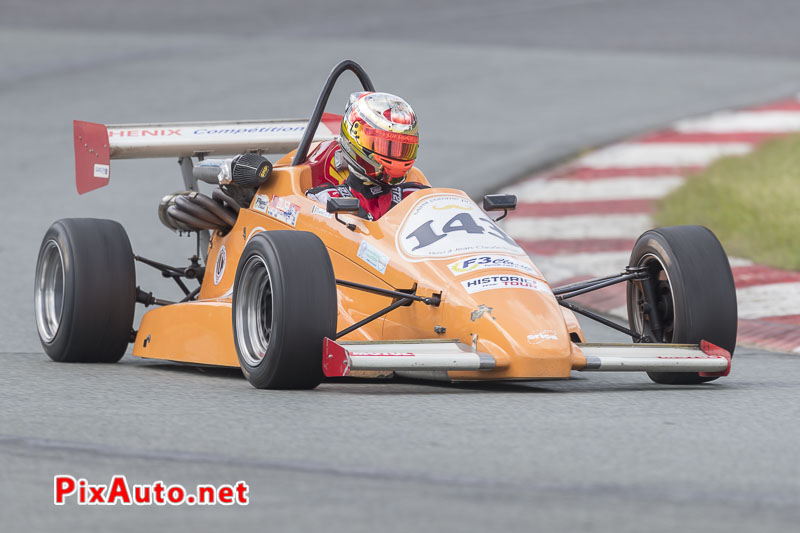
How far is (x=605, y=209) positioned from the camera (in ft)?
37.6

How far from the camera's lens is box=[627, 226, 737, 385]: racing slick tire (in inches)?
243

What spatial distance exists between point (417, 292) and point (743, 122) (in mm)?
9756

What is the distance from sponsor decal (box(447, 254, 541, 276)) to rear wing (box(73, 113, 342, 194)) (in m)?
2.29

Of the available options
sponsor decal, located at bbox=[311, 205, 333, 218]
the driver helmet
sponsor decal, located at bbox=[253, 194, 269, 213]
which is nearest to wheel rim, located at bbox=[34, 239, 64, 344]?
sponsor decal, located at bbox=[253, 194, 269, 213]

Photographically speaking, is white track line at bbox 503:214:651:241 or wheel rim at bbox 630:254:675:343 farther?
white track line at bbox 503:214:651:241

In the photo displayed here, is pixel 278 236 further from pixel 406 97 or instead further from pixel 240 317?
pixel 406 97

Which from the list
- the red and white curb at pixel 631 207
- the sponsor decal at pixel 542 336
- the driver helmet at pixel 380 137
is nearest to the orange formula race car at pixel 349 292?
the sponsor decal at pixel 542 336

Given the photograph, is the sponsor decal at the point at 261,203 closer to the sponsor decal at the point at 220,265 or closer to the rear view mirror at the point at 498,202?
the sponsor decal at the point at 220,265

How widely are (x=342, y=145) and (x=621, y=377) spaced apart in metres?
1.76

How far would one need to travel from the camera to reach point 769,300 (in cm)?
843

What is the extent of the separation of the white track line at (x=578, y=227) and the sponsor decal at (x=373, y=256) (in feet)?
13.6

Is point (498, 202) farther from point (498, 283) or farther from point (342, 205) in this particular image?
point (498, 283)

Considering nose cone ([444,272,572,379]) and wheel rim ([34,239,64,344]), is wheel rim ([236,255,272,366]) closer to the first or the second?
nose cone ([444,272,572,379])

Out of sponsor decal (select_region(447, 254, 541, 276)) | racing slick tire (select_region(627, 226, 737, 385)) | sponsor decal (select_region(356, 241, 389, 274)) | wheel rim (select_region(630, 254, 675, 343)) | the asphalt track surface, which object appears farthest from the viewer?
wheel rim (select_region(630, 254, 675, 343))
